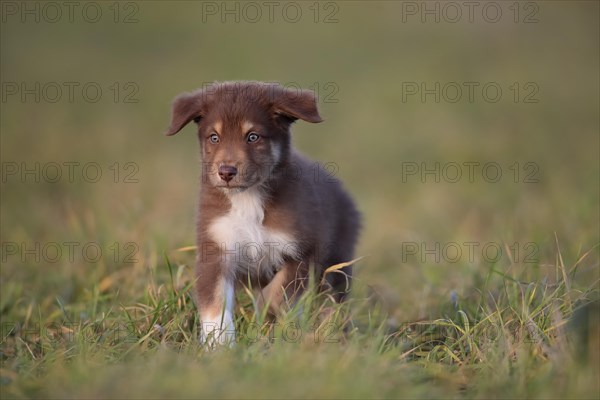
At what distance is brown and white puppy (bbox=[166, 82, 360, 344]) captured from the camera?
5469 millimetres

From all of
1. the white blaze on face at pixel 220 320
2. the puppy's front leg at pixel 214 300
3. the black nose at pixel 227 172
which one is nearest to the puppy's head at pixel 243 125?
the black nose at pixel 227 172

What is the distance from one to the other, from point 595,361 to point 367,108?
11.4m

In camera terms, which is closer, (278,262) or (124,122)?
(278,262)

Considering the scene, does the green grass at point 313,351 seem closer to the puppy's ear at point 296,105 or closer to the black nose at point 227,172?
the black nose at point 227,172

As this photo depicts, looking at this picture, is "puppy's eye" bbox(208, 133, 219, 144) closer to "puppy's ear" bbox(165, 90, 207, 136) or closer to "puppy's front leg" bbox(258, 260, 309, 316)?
"puppy's ear" bbox(165, 90, 207, 136)

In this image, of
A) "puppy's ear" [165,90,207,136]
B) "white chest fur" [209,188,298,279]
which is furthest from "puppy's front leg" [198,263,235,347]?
"puppy's ear" [165,90,207,136]

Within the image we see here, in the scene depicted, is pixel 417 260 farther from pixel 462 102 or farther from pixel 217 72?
pixel 217 72

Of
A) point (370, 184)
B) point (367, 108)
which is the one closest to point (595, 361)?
point (370, 184)

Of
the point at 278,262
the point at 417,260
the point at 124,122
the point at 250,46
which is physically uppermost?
the point at 250,46

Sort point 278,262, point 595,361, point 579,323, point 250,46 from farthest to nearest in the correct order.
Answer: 1. point 250,46
2. point 278,262
3. point 579,323
4. point 595,361

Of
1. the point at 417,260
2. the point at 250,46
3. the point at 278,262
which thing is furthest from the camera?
the point at 250,46

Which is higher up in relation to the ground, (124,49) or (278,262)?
(124,49)

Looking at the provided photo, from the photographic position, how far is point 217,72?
58.2ft

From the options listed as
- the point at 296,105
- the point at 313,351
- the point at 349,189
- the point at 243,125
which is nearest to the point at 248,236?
the point at 243,125
